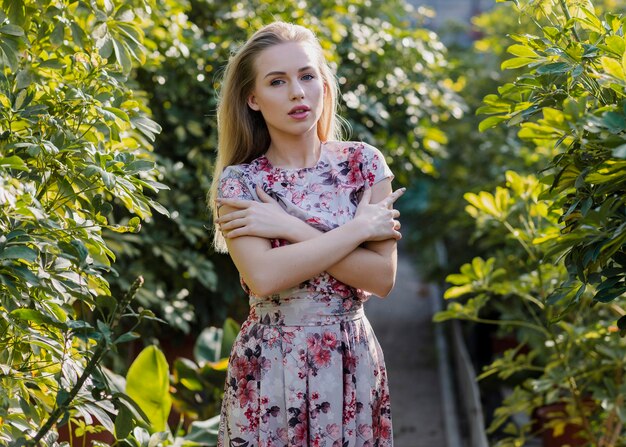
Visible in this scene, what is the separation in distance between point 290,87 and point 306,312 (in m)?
0.61

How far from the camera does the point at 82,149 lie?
257 centimetres

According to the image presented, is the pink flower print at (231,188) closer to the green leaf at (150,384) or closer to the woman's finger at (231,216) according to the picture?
the woman's finger at (231,216)

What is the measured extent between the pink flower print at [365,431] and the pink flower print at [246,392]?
290 mm

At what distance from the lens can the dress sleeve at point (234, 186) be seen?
2.76 metres

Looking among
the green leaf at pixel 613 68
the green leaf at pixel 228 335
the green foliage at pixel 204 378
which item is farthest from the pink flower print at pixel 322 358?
the green leaf at pixel 228 335

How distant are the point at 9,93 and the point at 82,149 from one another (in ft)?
0.82

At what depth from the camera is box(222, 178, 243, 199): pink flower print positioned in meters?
2.76

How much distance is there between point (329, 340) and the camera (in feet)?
8.69

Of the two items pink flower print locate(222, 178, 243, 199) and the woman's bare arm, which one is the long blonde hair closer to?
pink flower print locate(222, 178, 243, 199)

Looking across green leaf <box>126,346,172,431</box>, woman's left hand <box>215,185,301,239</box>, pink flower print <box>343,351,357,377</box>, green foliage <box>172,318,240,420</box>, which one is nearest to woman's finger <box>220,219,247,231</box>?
woman's left hand <box>215,185,301,239</box>

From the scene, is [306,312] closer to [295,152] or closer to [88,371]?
[295,152]

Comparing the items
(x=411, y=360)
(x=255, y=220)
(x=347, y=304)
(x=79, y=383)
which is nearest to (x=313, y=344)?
(x=347, y=304)

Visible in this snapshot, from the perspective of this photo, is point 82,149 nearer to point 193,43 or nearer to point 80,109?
point 80,109

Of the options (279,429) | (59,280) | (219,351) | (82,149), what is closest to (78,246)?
(59,280)
